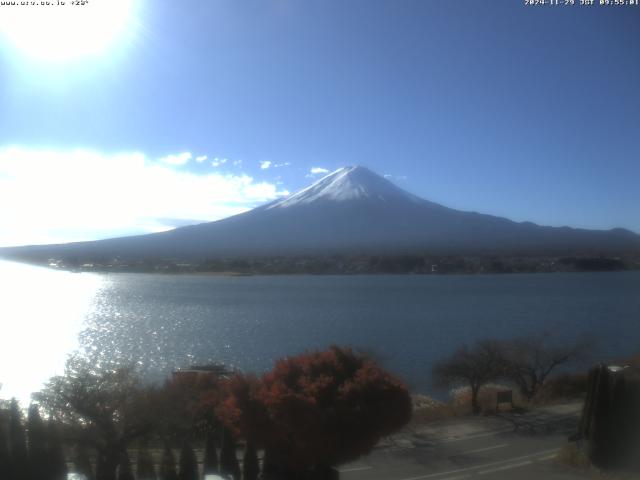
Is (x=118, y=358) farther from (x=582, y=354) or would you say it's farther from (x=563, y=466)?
(x=563, y=466)

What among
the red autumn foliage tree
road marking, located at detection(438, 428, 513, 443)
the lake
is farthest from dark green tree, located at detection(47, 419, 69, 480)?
the lake

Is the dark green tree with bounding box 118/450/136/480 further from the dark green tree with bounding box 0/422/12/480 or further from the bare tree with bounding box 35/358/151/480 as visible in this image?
→ the dark green tree with bounding box 0/422/12/480

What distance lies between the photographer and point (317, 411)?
6875mm

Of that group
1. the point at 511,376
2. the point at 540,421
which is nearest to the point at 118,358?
the point at 511,376

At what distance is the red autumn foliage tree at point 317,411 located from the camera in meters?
6.88

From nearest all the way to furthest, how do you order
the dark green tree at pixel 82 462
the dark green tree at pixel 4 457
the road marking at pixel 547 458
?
the dark green tree at pixel 4 457
the dark green tree at pixel 82 462
the road marking at pixel 547 458

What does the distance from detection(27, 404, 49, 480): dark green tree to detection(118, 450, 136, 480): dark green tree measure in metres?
0.75

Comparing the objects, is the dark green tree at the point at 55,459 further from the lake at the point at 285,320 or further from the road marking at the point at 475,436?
the lake at the point at 285,320

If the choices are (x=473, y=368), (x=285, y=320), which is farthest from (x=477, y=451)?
(x=285, y=320)

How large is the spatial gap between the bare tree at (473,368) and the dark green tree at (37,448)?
8.68 meters

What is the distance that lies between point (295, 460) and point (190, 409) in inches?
92.9

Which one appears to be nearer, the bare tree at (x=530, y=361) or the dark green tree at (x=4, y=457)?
the dark green tree at (x=4, y=457)

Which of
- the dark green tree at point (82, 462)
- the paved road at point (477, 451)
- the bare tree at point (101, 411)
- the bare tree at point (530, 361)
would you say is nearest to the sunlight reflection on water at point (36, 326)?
the bare tree at point (101, 411)

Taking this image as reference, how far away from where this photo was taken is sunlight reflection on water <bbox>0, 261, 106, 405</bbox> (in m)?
16.2
